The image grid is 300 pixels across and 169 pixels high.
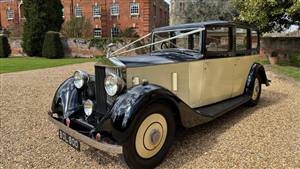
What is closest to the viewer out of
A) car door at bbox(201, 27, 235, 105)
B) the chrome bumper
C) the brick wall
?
the chrome bumper

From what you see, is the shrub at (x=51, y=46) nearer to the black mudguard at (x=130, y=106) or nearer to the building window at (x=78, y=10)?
the building window at (x=78, y=10)

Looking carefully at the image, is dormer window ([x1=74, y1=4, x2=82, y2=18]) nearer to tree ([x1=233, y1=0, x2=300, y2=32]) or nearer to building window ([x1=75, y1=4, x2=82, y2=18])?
building window ([x1=75, y1=4, x2=82, y2=18])

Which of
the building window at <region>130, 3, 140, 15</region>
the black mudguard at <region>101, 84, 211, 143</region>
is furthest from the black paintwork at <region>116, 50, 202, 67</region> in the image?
the building window at <region>130, 3, 140, 15</region>

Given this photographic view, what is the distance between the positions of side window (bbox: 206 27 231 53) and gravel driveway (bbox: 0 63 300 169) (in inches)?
50.9

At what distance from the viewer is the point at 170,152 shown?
157 inches

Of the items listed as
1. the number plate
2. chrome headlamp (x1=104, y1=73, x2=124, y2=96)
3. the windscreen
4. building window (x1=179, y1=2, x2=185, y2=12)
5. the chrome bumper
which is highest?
building window (x1=179, y1=2, x2=185, y2=12)

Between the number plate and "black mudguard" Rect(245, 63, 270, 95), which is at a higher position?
"black mudguard" Rect(245, 63, 270, 95)

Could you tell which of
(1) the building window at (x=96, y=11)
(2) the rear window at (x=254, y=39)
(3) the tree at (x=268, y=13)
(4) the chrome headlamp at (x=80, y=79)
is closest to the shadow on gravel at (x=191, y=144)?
(4) the chrome headlamp at (x=80, y=79)

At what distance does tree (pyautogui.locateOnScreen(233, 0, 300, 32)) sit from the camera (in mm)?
13352

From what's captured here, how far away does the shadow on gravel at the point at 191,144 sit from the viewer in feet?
12.4

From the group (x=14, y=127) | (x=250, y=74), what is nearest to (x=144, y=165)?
(x=14, y=127)

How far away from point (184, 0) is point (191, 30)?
69.9 ft

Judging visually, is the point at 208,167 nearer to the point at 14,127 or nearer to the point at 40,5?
the point at 14,127

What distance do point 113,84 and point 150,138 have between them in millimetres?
786
